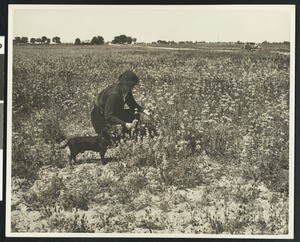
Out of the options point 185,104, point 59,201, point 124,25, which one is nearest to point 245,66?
point 185,104

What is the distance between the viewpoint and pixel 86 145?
7.46 feet

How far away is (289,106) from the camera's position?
228cm

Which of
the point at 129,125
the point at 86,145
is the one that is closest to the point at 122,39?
the point at 129,125

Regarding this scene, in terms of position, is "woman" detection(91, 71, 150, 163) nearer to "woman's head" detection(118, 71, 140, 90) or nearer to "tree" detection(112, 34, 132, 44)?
"woman's head" detection(118, 71, 140, 90)

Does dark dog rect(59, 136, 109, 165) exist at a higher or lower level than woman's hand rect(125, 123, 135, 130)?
lower

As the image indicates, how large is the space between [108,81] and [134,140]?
1.09ft

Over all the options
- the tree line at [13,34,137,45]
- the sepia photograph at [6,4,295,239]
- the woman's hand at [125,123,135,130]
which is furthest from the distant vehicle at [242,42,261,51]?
the woman's hand at [125,123,135,130]

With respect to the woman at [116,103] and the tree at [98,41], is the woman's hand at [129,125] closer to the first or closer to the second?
the woman at [116,103]

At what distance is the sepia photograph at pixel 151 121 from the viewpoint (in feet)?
7.38

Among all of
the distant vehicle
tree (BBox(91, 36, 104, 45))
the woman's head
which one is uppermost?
tree (BBox(91, 36, 104, 45))

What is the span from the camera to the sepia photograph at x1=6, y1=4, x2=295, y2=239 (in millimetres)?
2248

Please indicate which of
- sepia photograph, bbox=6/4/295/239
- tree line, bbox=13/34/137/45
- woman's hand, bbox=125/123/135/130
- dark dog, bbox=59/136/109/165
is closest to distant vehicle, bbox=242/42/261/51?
sepia photograph, bbox=6/4/295/239

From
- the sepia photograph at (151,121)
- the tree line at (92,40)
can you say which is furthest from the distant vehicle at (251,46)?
the tree line at (92,40)

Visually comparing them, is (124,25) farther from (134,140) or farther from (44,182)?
(44,182)
